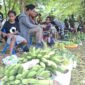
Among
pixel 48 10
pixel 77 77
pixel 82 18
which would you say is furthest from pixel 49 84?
pixel 48 10

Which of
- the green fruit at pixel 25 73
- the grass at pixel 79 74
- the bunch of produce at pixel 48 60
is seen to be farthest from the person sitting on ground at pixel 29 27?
the green fruit at pixel 25 73

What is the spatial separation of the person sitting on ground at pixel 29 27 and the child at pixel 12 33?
0.55ft

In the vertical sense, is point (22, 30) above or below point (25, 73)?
above

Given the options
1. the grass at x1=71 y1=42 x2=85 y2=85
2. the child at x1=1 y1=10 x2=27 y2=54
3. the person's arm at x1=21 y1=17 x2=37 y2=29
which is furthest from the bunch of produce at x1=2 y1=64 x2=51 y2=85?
the person's arm at x1=21 y1=17 x2=37 y2=29

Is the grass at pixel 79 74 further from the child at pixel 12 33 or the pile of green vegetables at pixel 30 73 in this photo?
the child at pixel 12 33

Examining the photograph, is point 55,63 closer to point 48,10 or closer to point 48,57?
point 48,57

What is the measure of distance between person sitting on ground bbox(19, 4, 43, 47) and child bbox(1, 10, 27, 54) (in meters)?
0.17

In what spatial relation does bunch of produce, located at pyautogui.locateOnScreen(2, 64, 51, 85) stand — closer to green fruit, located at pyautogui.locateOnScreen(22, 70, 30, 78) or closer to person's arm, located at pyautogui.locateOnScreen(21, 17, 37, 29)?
green fruit, located at pyautogui.locateOnScreen(22, 70, 30, 78)

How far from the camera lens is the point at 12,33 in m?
7.48

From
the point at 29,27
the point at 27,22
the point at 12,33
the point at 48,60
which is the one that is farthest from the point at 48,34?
the point at 48,60

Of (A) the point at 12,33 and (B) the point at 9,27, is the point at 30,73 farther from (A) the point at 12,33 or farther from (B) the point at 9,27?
(B) the point at 9,27

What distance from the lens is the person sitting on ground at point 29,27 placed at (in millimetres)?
7559

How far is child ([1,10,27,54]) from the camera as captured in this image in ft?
23.9

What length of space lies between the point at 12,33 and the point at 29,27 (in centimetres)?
49
